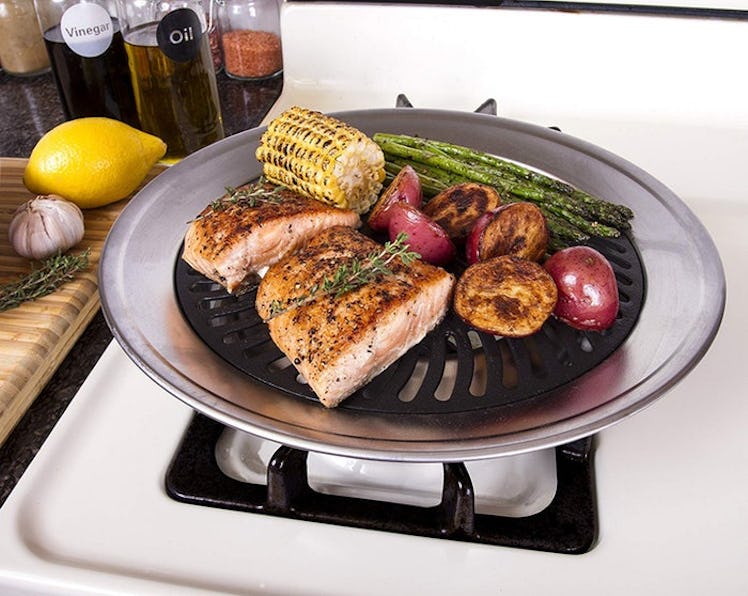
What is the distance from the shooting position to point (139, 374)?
110 cm

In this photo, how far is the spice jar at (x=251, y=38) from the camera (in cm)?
197

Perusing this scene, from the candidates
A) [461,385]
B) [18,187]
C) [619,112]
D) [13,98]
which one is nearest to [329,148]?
[461,385]

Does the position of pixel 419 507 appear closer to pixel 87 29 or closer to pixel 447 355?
pixel 447 355

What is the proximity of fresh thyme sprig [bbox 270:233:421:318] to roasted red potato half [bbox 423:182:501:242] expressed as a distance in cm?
20

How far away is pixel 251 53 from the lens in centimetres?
197

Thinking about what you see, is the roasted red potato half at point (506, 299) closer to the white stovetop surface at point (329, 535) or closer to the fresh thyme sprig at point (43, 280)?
the white stovetop surface at point (329, 535)

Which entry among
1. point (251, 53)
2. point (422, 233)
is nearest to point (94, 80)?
point (251, 53)

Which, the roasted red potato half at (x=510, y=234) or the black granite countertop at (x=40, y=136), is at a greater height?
the roasted red potato half at (x=510, y=234)

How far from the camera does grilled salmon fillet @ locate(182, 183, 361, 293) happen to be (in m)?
1.04

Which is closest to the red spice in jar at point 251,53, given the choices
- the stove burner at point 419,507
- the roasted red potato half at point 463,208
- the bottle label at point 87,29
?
the bottle label at point 87,29

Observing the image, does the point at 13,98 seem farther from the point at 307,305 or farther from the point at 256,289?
the point at 307,305

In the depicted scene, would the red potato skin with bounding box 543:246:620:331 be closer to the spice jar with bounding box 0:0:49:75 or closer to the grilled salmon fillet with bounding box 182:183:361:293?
the grilled salmon fillet with bounding box 182:183:361:293

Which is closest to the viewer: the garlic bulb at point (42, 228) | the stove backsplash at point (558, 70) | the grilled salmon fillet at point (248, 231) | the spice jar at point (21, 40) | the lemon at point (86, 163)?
the grilled salmon fillet at point (248, 231)

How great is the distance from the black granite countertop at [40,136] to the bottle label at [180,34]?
0.31 metres
